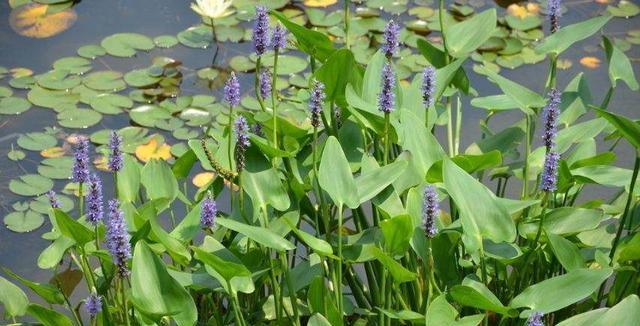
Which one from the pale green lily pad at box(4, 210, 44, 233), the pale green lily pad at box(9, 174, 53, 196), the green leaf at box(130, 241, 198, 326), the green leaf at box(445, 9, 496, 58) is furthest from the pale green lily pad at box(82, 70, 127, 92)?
the green leaf at box(130, 241, 198, 326)

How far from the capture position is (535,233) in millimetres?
1985

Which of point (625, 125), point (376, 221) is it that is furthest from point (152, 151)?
point (625, 125)

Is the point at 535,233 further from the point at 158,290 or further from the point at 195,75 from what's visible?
the point at 195,75

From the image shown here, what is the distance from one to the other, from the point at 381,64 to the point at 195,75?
1653 millimetres

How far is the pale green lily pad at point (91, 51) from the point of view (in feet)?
12.5

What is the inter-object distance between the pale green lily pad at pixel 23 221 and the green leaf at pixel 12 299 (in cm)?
100

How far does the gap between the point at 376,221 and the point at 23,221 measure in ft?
4.18

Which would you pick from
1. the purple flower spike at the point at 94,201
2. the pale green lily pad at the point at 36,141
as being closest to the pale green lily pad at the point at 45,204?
the pale green lily pad at the point at 36,141

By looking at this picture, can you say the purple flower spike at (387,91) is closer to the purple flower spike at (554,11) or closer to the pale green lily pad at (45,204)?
the purple flower spike at (554,11)

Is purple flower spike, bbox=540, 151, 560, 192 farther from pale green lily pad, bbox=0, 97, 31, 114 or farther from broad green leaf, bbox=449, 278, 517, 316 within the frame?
pale green lily pad, bbox=0, 97, 31, 114

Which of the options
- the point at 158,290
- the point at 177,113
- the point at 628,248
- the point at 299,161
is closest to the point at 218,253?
the point at 158,290

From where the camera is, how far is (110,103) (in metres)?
3.58

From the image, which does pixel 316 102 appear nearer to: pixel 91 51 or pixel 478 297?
pixel 478 297

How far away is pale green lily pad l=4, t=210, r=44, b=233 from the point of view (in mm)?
3068
